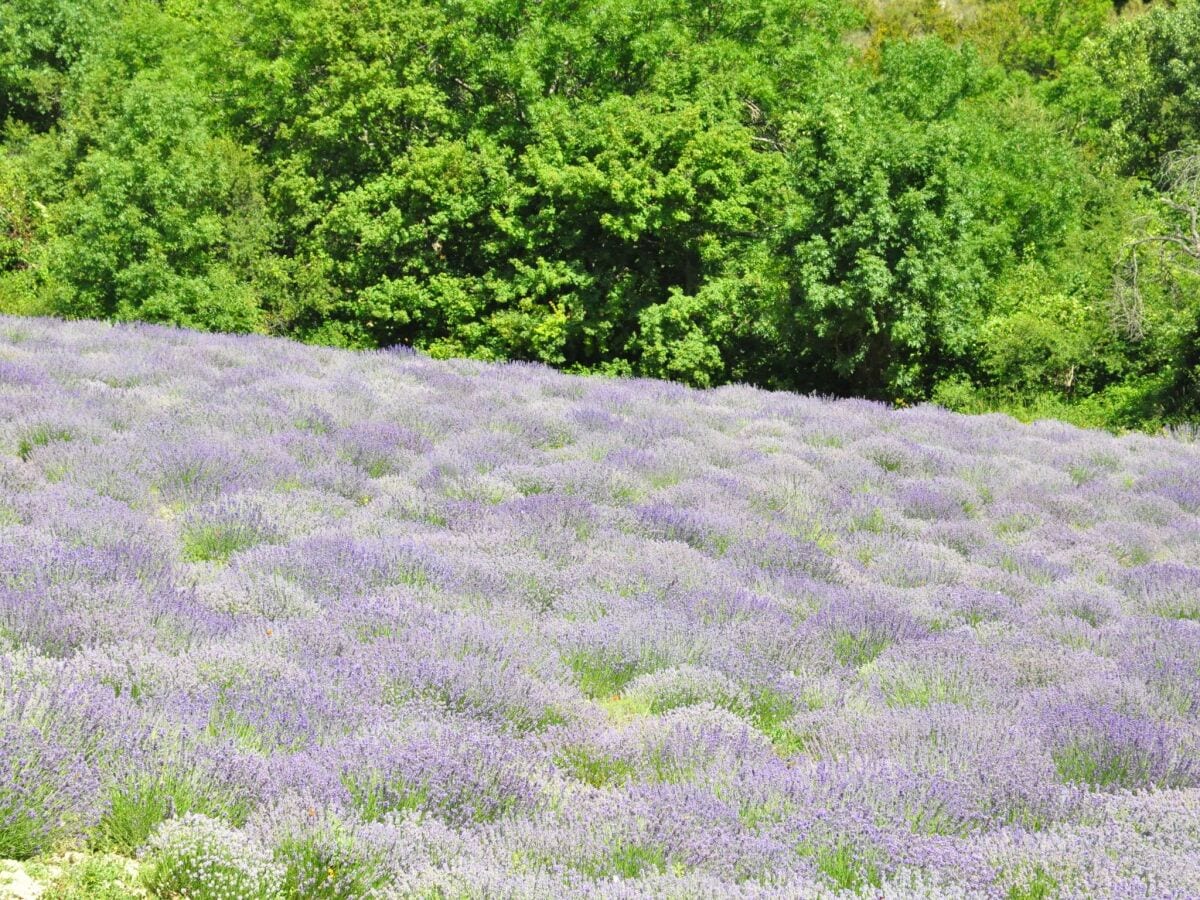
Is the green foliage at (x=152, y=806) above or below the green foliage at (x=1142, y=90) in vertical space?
below

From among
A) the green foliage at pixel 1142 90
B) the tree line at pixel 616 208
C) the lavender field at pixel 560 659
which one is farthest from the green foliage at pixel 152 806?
the green foliage at pixel 1142 90

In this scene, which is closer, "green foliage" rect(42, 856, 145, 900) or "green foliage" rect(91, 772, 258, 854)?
"green foliage" rect(42, 856, 145, 900)

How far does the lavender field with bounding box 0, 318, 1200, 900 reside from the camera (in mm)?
3219

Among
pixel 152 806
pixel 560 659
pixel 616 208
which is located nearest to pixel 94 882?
pixel 152 806

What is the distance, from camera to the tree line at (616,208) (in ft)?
76.3

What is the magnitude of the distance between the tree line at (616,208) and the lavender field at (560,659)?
1485 cm

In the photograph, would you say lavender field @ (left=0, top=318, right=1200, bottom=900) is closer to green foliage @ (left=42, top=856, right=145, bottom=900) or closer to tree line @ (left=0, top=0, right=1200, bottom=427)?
green foliage @ (left=42, top=856, right=145, bottom=900)

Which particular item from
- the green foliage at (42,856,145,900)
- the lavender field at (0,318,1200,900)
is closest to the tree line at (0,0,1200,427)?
the lavender field at (0,318,1200,900)

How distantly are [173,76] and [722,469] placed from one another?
87.3ft

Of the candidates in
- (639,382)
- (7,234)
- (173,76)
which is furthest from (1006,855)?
(7,234)

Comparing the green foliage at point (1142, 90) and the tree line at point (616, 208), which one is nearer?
the tree line at point (616, 208)

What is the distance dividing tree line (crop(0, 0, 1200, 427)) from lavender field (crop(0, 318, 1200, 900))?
1485cm

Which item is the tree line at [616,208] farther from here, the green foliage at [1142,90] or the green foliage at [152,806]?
the green foliage at [152,806]

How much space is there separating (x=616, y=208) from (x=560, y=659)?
22.7 m
